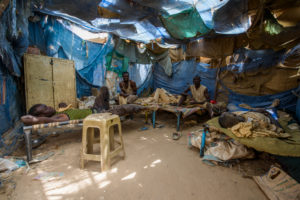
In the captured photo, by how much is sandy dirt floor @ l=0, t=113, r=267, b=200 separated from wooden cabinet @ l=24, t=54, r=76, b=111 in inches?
69.6

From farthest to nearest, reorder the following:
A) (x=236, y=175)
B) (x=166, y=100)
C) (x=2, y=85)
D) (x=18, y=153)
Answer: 1. (x=166, y=100)
2. (x=2, y=85)
3. (x=18, y=153)
4. (x=236, y=175)

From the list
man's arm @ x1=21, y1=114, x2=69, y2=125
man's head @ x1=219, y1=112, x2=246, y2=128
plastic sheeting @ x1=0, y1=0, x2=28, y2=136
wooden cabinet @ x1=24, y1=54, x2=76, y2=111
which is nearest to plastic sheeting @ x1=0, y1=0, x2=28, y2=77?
plastic sheeting @ x1=0, y1=0, x2=28, y2=136

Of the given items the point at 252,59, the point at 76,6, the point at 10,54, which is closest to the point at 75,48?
the point at 76,6

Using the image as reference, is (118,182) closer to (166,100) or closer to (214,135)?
(214,135)

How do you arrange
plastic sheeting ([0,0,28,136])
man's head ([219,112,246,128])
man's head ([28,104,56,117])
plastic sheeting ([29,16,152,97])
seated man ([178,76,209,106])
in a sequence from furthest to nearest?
seated man ([178,76,209,106]) → plastic sheeting ([29,16,152,97]) → man's head ([28,104,56,117]) → plastic sheeting ([0,0,28,136]) → man's head ([219,112,246,128])

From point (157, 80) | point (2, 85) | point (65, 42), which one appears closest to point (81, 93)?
point (65, 42)

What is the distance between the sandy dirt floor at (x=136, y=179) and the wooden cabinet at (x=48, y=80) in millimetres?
1768

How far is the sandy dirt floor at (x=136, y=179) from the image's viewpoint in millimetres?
1645

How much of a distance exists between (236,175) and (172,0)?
11.5ft

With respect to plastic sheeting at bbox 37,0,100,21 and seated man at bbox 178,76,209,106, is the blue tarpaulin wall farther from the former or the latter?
plastic sheeting at bbox 37,0,100,21

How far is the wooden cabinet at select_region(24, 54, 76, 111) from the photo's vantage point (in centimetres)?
367

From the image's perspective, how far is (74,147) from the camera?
2.78m

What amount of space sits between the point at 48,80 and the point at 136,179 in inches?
150

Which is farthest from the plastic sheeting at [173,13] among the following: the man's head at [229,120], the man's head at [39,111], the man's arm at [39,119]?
the man's arm at [39,119]
